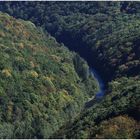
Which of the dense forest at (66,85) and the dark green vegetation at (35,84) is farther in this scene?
the dark green vegetation at (35,84)

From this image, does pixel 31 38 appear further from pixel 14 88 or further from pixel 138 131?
pixel 138 131

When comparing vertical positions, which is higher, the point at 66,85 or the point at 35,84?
the point at 66,85

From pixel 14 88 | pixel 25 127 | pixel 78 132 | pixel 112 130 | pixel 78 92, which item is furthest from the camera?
pixel 78 92

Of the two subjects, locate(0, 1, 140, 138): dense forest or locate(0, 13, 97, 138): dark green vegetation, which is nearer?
locate(0, 1, 140, 138): dense forest

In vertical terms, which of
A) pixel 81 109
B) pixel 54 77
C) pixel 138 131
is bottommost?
pixel 138 131

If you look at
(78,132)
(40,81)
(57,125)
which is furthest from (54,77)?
(78,132)

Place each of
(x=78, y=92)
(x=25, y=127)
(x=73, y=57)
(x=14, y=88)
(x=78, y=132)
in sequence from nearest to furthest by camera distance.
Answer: (x=78, y=132) → (x=25, y=127) → (x=14, y=88) → (x=78, y=92) → (x=73, y=57)

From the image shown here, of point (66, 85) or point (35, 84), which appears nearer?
point (35, 84)
